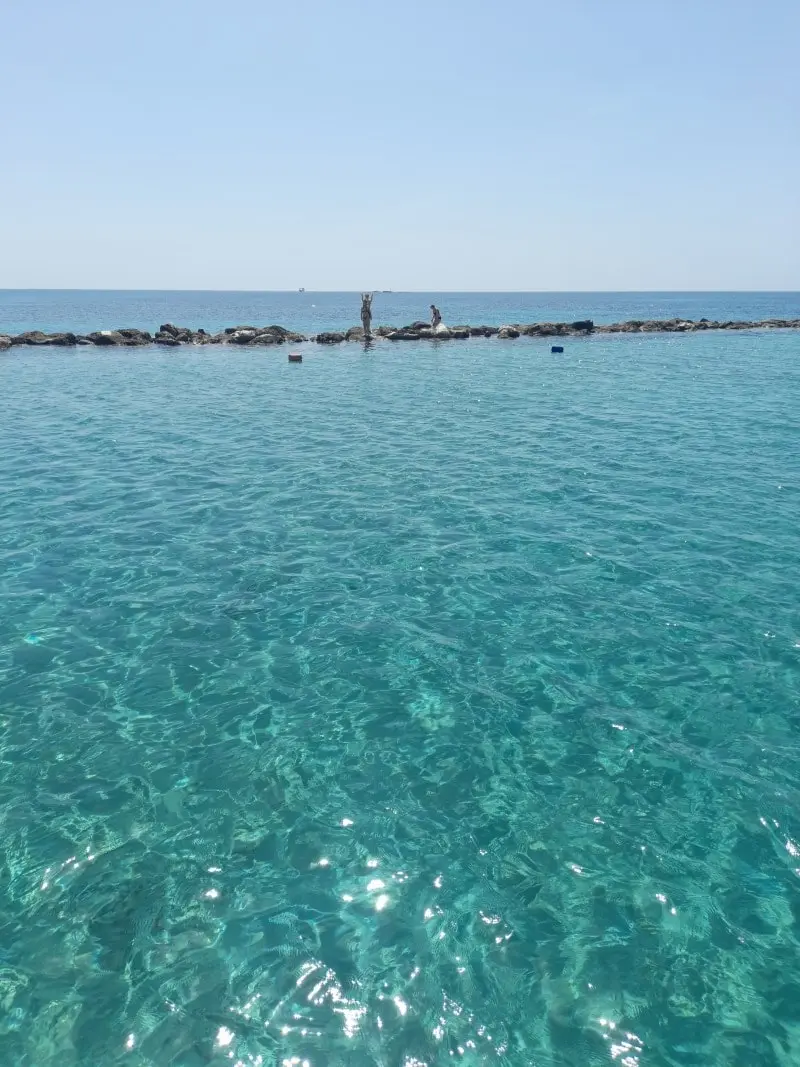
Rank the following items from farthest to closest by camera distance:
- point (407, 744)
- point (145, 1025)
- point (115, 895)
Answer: point (407, 744) → point (115, 895) → point (145, 1025)

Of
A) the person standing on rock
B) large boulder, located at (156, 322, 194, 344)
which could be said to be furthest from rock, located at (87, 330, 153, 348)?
the person standing on rock

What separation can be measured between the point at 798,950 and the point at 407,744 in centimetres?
509

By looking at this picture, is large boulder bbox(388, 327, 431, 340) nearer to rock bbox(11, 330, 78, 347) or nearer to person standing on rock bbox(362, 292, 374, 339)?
person standing on rock bbox(362, 292, 374, 339)

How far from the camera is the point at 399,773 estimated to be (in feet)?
29.3

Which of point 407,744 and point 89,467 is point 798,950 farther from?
point 89,467

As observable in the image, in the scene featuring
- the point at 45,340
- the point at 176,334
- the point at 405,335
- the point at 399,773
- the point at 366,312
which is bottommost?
the point at 399,773

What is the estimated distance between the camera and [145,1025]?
5.91 m

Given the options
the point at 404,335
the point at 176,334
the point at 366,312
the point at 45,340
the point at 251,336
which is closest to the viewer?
the point at 45,340

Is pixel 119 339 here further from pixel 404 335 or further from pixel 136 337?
pixel 404 335

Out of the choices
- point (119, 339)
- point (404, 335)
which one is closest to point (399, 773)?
point (119, 339)

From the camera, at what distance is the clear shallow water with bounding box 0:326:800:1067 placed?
6.06 m

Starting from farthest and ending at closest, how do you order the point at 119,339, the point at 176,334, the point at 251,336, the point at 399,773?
the point at 176,334, the point at 251,336, the point at 119,339, the point at 399,773

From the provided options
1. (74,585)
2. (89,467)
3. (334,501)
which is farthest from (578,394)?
(74,585)

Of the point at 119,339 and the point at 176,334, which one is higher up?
the point at 176,334
